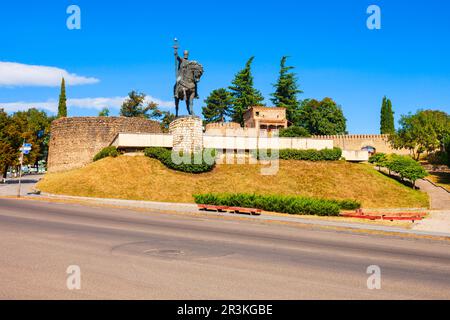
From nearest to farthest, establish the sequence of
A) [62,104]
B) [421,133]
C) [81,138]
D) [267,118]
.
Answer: [81,138] < [421,133] < [267,118] < [62,104]

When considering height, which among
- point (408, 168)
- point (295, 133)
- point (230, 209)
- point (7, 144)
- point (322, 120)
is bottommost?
point (230, 209)

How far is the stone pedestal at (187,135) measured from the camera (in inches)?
1517

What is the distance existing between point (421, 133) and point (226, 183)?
43.1 metres

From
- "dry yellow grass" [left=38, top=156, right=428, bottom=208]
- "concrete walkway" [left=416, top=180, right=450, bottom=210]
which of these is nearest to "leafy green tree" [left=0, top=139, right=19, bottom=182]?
"dry yellow grass" [left=38, top=156, right=428, bottom=208]

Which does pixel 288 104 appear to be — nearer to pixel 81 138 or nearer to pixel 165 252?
pixel 81 138

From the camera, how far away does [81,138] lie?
180 feet

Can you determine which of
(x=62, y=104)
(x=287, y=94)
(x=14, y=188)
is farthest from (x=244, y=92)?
(x=14, y=188)

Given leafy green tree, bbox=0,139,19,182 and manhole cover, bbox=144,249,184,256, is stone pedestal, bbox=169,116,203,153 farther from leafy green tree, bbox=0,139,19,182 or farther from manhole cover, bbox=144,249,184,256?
manhole cover, bbox=144,249,184,256

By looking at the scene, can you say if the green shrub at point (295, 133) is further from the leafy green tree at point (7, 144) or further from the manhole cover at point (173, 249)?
the manhole cover at point (173, 249)

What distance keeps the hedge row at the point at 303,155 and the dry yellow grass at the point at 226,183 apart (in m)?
1.71

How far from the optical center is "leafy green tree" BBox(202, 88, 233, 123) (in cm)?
9369
